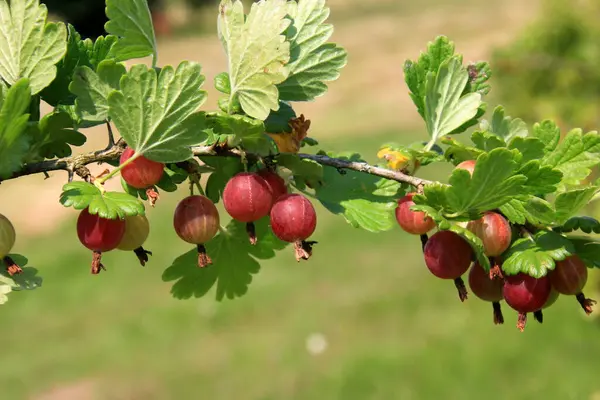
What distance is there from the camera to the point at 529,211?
3.32 feet

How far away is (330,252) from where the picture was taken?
764cm

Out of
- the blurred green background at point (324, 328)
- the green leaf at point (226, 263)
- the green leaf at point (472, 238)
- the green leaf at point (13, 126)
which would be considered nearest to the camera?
the green leaf at point (13, 126)

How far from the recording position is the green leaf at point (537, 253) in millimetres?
972

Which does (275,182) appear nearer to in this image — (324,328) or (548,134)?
(548,134)

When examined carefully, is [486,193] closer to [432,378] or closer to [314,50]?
[314,50]

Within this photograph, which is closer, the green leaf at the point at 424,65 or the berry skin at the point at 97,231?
the berry skin at the point at 97,231

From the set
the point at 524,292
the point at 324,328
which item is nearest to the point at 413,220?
the point at 524,292

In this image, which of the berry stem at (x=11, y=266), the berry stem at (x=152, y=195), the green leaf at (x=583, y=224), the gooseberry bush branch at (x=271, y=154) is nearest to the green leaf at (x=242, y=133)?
the gooseberry bush branch at (x=271, y=154)

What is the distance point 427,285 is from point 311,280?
1088mm

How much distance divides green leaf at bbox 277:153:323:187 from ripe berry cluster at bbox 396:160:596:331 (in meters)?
0.14

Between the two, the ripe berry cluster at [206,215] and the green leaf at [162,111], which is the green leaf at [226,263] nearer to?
the ripe berry cluster at [206,215]

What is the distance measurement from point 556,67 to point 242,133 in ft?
17.3

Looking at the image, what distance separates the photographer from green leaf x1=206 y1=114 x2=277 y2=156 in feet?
3.11

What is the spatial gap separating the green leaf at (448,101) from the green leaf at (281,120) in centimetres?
20
